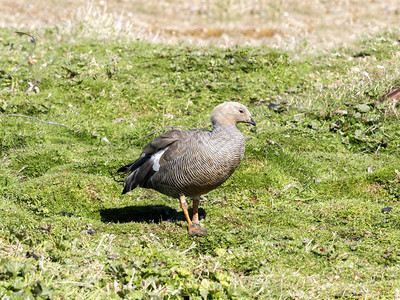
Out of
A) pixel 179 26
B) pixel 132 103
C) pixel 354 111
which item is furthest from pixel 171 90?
pixel 179 26

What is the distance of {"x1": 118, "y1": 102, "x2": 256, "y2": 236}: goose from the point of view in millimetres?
6688

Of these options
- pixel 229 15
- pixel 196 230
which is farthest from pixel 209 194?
pixel 229 15

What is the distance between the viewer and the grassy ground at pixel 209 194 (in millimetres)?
5188

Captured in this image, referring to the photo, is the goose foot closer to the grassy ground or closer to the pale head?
the grassy ground

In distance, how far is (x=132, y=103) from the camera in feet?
37.6

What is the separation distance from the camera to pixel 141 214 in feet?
25.8

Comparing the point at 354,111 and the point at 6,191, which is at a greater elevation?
the point at 354,111

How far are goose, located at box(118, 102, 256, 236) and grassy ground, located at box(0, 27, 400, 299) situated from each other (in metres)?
0.59

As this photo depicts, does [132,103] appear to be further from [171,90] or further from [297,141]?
[297,141]

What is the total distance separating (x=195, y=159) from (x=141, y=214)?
5.40 ft

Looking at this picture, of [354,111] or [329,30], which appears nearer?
[354,111]

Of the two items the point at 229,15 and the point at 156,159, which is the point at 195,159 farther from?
the point at 229,15

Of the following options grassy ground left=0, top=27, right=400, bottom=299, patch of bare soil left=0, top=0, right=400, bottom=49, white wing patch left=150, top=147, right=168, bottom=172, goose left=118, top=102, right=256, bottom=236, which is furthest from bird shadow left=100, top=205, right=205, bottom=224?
patch of bare soil left=0, top=0, right=400, bottom=49

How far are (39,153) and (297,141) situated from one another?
4.91 metres
